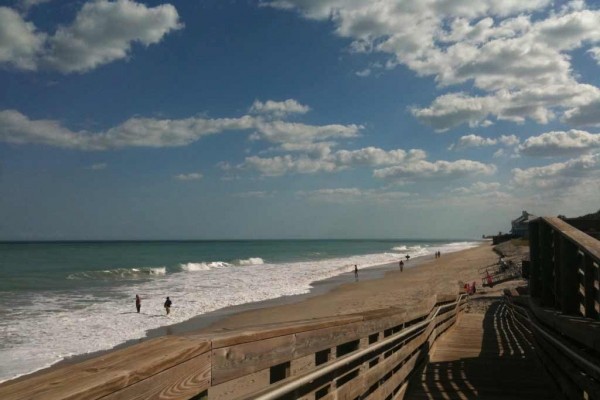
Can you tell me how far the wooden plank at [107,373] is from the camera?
62.2 inches

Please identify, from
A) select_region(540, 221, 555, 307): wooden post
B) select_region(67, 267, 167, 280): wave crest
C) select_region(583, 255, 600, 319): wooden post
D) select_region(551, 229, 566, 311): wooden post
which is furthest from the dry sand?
select_region(67, 267, 167, 280): wave crest

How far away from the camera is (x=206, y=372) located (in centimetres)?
231

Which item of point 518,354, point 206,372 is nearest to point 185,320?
point 518,354

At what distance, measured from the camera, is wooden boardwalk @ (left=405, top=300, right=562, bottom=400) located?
21.0 ft

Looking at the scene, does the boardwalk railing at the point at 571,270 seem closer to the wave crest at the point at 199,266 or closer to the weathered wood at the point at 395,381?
the weathered wood at the point at 395,381

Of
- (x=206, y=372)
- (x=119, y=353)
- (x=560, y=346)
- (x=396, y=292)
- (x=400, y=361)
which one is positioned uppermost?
(x=119, y=353)

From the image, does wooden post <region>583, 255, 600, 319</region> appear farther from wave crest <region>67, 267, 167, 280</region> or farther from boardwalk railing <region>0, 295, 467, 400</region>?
wave crest <region>67, 267, 167, 280</region>

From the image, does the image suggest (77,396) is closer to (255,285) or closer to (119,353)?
(119,353)

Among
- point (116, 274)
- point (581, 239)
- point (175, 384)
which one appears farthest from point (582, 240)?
point (116, 274)

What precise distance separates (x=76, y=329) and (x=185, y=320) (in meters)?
4.39

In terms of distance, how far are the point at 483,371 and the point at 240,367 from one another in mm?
6223

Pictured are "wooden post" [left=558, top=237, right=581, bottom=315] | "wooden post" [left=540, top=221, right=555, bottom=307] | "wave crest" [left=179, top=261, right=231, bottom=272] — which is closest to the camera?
"wooden post" [left=558, top=237, right=581, bottom=315]

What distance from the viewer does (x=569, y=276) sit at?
562 centimetres

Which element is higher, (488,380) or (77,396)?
(77,396)
